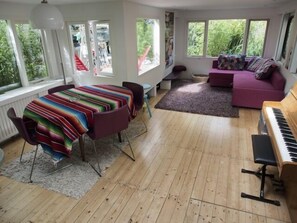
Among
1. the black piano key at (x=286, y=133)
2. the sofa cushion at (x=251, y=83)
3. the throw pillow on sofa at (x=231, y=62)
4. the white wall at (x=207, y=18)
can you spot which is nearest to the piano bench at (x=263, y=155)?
the black piano key at (x=286, y=133)

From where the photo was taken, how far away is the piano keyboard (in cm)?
173

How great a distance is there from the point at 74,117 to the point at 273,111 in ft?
7.76

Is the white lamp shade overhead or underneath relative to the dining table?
overhead

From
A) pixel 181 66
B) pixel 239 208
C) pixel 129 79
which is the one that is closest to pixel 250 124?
pixel 239 208

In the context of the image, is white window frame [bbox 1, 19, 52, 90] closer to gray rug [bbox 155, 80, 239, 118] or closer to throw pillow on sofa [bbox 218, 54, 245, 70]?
gray rug [bbox 155, 80, 239, 118]

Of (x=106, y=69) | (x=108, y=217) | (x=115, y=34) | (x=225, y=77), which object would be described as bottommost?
(x=108, y=217)

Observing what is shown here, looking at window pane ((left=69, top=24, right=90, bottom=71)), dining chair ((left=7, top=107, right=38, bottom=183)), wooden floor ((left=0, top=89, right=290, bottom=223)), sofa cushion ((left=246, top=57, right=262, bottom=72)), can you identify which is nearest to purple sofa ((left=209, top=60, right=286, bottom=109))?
sofa cushion ((left=246, top=57, right=262, bottom=72))

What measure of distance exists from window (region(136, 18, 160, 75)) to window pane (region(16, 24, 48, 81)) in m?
1.94

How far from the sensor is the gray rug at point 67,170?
2328mm

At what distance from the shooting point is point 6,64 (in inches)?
136

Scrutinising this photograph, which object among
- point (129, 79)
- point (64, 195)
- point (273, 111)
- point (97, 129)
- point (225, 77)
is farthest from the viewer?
point (225, 77)

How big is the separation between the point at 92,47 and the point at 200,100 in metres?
2.61

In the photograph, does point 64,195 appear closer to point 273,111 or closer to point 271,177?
point 271,177

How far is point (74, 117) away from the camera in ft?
7.59
